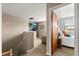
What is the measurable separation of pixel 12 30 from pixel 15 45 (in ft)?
0.62

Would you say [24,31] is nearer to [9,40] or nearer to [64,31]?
[9,40]

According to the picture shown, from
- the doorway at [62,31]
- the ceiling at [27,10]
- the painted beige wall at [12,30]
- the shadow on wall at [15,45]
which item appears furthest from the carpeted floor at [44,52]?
the ceiling at [27,10]

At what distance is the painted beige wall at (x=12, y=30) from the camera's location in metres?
1.10

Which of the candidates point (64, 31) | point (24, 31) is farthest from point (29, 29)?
point (64, 31)

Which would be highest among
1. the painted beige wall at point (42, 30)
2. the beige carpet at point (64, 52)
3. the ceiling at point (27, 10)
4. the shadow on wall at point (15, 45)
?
the ceiling at point (27, 10)

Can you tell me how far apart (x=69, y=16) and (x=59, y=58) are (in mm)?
508

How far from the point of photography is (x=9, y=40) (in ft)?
3.68

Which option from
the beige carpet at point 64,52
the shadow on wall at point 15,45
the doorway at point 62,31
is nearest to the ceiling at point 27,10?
the doorway at point 62,31

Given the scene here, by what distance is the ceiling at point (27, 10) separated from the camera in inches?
43.4

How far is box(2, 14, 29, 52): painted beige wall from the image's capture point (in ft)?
3.59

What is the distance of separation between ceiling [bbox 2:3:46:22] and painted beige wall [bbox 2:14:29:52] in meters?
0.06

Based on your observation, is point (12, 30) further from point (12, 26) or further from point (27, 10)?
point (27, 10)

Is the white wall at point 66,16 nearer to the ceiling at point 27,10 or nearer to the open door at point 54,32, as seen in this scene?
the open door at point 54,32

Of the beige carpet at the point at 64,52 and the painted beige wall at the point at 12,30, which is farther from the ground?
the painted beige wall at the point at 12,30
